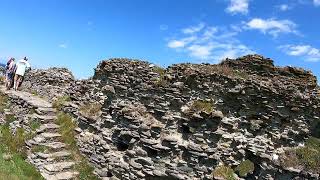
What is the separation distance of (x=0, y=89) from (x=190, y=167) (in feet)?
49.0

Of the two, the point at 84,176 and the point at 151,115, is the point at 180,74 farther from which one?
the point at 84,176

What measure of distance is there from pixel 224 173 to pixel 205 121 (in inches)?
84.6

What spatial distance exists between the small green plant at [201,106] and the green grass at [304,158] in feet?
11.1

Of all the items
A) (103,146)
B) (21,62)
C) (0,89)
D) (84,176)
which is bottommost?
(84,176)

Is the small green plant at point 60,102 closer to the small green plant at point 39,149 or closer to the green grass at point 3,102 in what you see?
the green grass at point 3,102

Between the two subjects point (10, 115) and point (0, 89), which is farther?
point (0, 89)

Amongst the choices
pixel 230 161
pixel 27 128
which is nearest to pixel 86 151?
pixel 27 128

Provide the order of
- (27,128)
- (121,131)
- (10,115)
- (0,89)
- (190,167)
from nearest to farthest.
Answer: (190,167), (121,131), (27,128), (10,115), (0,89)

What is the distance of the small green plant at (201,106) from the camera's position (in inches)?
634

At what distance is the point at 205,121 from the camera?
16.0 meters

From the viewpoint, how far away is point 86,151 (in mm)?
18797

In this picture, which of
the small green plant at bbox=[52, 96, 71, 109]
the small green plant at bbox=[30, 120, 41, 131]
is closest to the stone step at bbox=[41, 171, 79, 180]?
the small green plant at bbox=[30, 120, 41, 131]

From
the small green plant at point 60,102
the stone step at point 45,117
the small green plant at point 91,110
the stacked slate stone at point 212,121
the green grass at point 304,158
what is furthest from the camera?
the small green plant at point 60,102

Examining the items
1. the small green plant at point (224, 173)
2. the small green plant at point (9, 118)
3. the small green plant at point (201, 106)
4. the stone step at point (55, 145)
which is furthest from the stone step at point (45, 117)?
the small green plant at point (224, 173)
